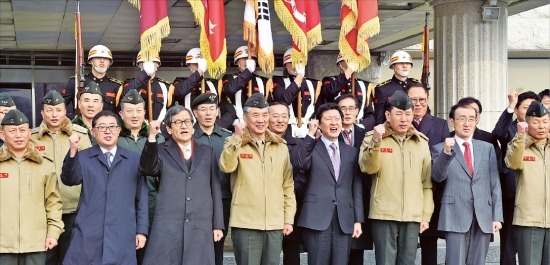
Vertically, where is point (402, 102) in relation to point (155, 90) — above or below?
below

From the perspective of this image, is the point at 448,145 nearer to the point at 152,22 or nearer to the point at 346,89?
the point at 346,89

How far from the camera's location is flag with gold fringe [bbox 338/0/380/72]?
8.88m

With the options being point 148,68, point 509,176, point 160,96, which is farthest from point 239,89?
point 509,176

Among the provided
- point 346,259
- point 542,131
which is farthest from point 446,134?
point 346,259

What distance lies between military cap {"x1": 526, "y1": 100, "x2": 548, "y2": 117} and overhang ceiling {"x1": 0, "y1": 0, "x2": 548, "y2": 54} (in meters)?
4.79

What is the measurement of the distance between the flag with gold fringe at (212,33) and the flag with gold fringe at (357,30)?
43.7 inches

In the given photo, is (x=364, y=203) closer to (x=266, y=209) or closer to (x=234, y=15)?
(x=266, y=209)

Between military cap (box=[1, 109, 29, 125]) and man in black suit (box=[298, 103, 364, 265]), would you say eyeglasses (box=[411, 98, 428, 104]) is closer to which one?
man in black suit (box=[298, 103, 364, 265])

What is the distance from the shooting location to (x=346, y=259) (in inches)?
281

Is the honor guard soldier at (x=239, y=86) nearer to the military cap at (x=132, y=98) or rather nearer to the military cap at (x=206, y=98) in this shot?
the military cap at (x=206, y=98)

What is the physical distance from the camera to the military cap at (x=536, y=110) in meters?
7.14

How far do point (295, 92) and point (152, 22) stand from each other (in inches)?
55.6

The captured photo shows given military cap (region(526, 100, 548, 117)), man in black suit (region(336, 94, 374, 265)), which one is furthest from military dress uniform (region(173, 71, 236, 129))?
military cap (region(526, 100, 548, 117))

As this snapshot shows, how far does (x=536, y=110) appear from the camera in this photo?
7.16 m
